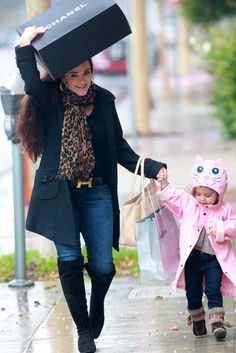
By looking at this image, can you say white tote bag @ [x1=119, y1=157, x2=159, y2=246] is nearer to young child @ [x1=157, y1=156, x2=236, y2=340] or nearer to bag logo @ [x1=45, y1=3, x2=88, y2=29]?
young child @ [x1=157, y1=156, x2=236, y2=340]

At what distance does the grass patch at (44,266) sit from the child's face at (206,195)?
2.53 metres

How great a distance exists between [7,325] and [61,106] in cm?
181

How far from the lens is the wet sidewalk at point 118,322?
636cm

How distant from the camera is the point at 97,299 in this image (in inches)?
247

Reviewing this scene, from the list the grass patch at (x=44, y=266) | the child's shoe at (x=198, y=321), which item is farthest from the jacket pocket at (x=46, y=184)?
the grass patch at (x=44, y=266)

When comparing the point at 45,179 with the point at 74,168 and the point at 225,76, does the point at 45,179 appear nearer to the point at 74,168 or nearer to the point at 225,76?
the point at 74,168

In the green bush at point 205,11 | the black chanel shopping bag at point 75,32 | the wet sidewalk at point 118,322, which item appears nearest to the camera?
the black chanel shopping bag at point 75,32

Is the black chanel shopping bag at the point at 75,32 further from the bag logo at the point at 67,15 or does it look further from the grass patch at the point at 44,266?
the grass patch at the point at 44,266

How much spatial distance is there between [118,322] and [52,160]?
59.0 inches

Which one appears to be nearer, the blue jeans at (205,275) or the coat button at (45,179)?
the coat button at (45,179)

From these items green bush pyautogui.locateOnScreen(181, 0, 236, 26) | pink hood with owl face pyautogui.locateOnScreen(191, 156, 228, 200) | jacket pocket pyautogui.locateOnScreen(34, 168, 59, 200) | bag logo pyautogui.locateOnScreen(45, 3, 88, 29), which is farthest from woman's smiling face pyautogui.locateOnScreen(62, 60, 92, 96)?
green bush pyautogui.locateOnScreen(181, 0, 236, 26)

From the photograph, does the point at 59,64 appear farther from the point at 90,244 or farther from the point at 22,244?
the point at 22,244

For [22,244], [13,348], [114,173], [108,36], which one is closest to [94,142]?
[114,173]

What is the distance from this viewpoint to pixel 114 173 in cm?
611
